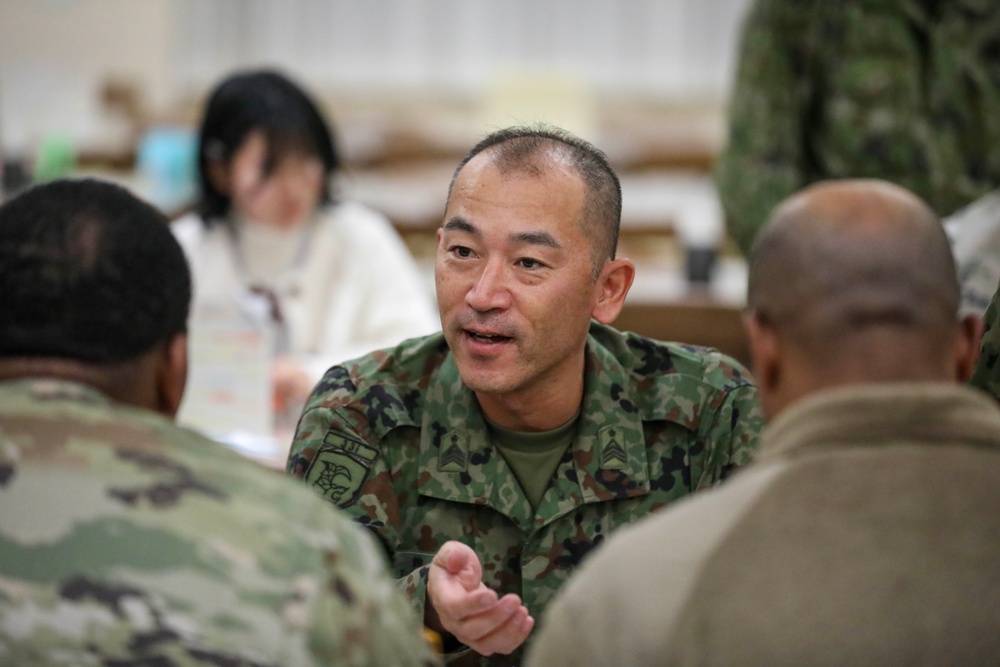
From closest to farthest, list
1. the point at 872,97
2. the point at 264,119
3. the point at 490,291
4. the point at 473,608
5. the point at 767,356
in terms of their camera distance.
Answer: the point at 767,356 < the point at 473,608 < the point at 490,291 < the point at 872,97 < the point at 264,119

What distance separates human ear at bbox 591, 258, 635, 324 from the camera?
2.03 meters

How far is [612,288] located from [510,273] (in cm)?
23

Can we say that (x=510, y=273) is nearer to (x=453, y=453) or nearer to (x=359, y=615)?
(x=453, y=453)

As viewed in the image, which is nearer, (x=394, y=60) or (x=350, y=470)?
(x=350, y=470)

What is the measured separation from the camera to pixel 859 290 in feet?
4.02

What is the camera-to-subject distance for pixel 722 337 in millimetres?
4219

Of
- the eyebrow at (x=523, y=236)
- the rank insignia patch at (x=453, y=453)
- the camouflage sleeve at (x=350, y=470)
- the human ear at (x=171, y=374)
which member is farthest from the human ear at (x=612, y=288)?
the human ear at (x=171, y=374)

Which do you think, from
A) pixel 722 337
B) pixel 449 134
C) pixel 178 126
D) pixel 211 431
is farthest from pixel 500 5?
pixel 211 431

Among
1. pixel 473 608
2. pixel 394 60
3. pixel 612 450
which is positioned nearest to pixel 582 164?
pixel 612 450

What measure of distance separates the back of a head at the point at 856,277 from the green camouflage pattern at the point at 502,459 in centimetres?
72

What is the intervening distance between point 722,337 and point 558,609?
3115 mm

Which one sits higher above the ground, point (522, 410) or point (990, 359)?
point (990, 359)

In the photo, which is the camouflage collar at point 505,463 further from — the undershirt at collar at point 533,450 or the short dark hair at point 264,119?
the short dark hair at point 264,119

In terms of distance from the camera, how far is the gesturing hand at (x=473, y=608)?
1570 mm
